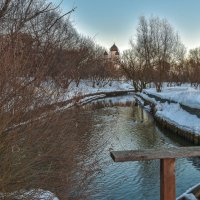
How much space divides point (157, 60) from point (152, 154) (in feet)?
148

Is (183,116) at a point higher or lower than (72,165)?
lower

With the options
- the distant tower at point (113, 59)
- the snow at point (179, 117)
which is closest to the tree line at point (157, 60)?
the distant tower at point (113, 59)

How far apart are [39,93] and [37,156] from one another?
0.79 meters

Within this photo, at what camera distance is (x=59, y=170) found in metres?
4.79

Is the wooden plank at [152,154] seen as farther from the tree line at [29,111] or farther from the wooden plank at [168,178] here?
the tree line at [29,111]

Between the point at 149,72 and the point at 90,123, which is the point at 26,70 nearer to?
the point at 90,123

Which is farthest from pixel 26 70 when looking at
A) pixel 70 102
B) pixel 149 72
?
pixel 149 72

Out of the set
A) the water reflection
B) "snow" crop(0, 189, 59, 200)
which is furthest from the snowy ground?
"snow" crop(0, 189, 59, 200)

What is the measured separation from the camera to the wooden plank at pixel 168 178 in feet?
14.3

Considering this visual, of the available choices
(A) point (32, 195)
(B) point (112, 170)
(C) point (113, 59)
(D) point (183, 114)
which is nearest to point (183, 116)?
(D) point (183, 114)

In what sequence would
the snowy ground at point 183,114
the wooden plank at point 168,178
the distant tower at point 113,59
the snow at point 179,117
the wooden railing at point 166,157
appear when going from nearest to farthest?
the wooden railing at point 166,157 < the wooden plank at point 168,178 < the distant tower at point 113,59 < the snow at point 179,117 < the snowy ground at point 183,114

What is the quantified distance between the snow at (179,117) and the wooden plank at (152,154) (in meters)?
10.00

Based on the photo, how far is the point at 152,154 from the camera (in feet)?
13.9

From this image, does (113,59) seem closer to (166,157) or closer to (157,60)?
(157,60)
